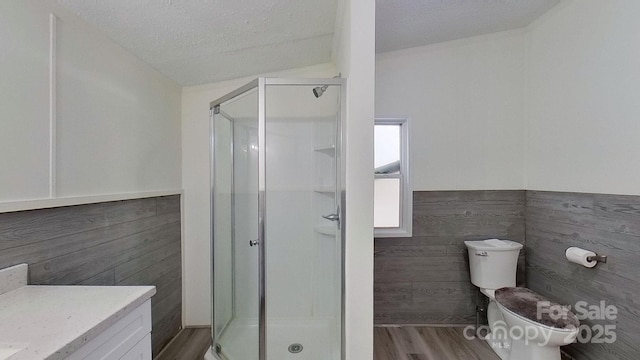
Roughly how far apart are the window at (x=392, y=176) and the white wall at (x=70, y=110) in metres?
1.74

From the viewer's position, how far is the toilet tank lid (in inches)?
84.4

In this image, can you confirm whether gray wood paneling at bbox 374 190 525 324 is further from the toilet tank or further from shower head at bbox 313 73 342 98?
shower head at bbox 313 73 342 98

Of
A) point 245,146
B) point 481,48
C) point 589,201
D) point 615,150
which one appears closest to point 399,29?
point 481,48

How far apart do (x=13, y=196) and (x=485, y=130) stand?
2.94 metres

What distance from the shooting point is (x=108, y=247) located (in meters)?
1.54

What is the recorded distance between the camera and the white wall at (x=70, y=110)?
1.07 m

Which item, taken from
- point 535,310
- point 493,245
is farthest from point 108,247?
point 493,245

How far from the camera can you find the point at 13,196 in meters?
1.06

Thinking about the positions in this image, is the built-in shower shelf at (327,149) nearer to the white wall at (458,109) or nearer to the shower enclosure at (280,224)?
the shower enclosure at (280,224)

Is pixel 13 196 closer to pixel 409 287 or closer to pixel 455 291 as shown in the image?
pixel 409 287

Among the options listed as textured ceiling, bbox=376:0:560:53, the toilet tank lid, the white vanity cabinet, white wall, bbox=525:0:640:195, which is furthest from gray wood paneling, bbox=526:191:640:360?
the white vanity cabinet

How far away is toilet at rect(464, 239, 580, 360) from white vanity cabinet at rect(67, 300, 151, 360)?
6.65 feet

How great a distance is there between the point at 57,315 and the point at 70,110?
95cm

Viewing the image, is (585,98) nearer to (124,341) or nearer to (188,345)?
(124,341)
